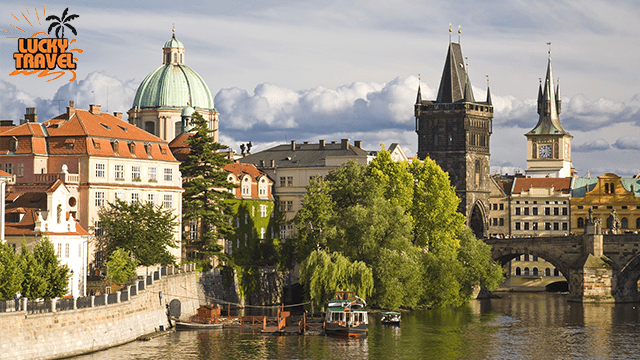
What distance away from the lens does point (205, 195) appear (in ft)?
345

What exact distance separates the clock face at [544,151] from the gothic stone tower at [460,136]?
3651 centimetres

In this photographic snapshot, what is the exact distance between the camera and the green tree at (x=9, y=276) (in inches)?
2709

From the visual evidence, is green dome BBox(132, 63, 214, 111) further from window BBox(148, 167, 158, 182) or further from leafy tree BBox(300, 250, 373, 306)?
leafy tree BBox(300, 250, 373, 306)

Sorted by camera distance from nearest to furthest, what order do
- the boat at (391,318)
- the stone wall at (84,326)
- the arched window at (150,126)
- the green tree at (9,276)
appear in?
the stone wall at (84,326)
the green tree at (9,276)
the boat at (391,318)
the arched window at (150,126)

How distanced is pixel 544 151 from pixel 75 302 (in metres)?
136

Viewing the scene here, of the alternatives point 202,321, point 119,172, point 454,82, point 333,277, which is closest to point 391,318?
point 333,277

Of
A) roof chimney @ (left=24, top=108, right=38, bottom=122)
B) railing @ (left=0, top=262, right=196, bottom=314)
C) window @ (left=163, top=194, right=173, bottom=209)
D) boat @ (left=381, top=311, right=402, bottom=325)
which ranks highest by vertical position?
roof chimney @ (left=24, top=108, right=38, bottom=122)

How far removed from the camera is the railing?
6444 centimetres

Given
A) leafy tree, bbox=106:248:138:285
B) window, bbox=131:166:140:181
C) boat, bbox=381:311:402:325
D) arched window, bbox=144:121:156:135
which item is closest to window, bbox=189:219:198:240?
window, bbox=131:166:140:181

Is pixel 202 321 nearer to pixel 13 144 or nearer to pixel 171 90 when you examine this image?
pixel 13 144

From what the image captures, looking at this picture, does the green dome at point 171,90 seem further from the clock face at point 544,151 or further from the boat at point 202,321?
the clock face at point 544,151

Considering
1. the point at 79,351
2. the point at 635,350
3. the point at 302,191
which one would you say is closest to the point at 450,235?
the point at 302,191

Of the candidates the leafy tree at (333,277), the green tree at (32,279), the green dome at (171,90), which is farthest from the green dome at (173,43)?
the green tree at (32,279)

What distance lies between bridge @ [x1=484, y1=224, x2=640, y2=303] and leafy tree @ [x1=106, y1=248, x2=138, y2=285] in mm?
54015
